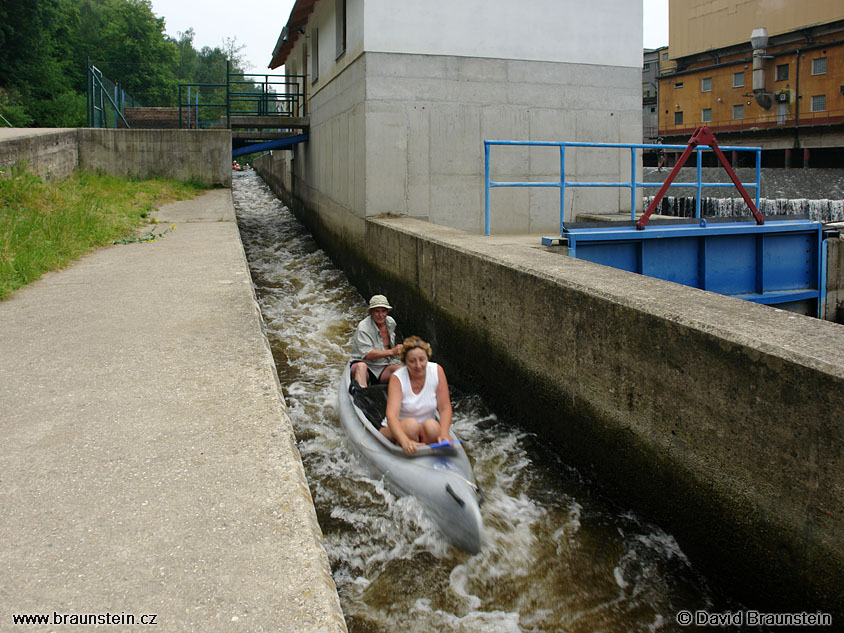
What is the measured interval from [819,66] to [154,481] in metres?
43.6

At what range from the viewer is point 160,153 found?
63.9 ft

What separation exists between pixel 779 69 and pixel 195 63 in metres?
73.0

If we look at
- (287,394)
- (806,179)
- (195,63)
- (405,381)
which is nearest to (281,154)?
(806,179)

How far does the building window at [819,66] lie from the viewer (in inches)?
1515

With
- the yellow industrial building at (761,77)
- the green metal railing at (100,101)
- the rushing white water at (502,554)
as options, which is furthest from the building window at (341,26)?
the yellow industrial building at (761,77)

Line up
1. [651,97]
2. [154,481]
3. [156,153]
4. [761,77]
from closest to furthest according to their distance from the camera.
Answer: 1. [154,481]
2. [156,153]
3. [761,77]
4. [651,97]

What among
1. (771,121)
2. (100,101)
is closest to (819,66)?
(771,121)

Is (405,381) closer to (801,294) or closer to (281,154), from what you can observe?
(801,294)

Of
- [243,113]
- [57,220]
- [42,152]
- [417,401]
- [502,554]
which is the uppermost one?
[243,113]

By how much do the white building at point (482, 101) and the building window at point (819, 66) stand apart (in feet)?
101

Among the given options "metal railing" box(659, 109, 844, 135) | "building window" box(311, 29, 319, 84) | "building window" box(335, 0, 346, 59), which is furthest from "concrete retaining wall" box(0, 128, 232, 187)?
"metal railing" box(659, 109, 844, 135)

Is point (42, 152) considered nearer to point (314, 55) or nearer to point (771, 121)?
point (314, 55)

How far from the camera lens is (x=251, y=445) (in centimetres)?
376

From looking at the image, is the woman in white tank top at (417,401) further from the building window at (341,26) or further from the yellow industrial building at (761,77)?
the yellow industrial building at (761,77)
